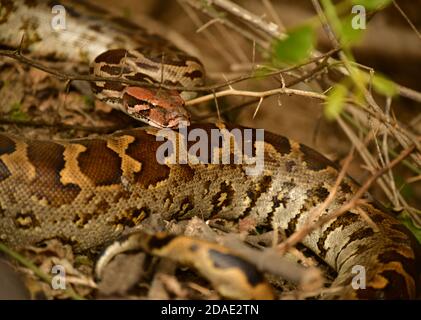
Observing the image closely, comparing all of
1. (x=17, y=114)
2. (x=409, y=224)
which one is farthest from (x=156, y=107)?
(x=409, y=224)

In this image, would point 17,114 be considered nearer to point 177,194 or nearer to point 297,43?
point 177,194

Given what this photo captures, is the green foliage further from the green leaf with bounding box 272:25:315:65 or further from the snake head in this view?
the green leaf with bounding box 272:25:315:65

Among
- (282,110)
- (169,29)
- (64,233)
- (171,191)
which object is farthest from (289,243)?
(169,29)

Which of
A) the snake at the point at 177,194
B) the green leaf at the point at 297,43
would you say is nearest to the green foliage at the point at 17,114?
the snake at the point at 177,194

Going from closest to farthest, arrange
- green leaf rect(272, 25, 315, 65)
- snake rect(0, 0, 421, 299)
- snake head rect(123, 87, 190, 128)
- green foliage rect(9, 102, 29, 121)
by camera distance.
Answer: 1. green leaf rect(272, 25, 315, 65)
2. snake rect(0, 0, 421, 299)
3. snake head rect(123, 87, 190, 128)
4. green foliage rect(9, 102, 29, 121)

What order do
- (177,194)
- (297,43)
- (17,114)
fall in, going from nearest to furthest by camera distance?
1. (297,43)
2. (177,194)
3. (17,114)

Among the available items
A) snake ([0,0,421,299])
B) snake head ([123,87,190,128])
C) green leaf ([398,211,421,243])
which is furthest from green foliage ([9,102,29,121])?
green leaf ([398,211,421,243])

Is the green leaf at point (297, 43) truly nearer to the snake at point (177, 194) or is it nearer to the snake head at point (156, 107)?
the snake at point (177, 194)
